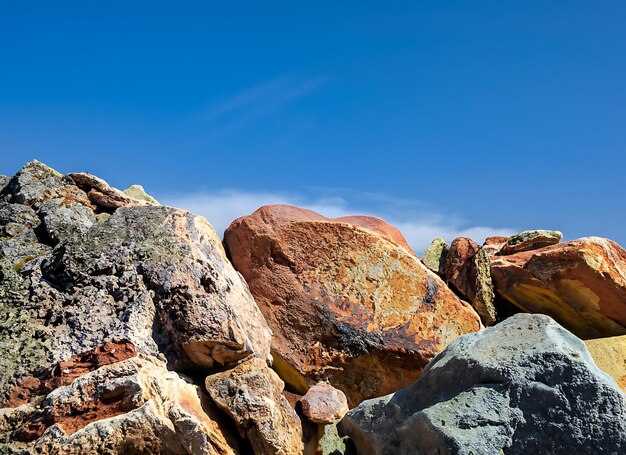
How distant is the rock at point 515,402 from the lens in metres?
4.34

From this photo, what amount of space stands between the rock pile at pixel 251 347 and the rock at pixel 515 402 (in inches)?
0.4

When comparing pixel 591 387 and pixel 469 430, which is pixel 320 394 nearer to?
pixel 469 430

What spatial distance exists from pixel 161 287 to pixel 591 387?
3002 millimetres

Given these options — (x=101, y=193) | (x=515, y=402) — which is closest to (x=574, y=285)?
(x=515, y=402)

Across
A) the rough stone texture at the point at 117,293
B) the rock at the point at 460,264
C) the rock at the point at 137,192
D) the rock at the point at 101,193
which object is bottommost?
the rough stone texture at the point at 117,293

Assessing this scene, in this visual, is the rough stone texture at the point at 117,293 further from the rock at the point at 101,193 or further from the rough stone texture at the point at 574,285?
the rough stone texture at the point at 574,285

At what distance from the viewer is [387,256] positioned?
296 inches

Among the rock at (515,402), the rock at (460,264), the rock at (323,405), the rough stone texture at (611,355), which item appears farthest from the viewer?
the rock at (460,264)

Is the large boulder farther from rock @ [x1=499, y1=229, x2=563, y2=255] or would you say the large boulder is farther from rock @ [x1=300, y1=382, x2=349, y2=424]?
rock @ [x1=499, y1=229, x2=563, y2=255]

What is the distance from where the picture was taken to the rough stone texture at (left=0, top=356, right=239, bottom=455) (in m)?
4.39

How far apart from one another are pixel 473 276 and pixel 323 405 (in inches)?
147

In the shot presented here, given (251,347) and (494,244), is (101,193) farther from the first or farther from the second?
(494,244)

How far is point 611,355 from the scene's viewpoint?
330 inches

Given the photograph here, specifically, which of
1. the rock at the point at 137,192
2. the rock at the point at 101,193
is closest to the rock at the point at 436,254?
the rock at the point at 137,192
